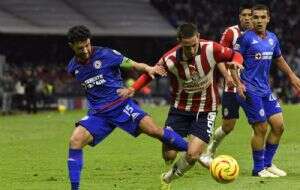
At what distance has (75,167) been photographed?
11.3 m

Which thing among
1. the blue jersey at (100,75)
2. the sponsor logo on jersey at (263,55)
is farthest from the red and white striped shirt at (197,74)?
the sponsor logo on jersey at (263,55)

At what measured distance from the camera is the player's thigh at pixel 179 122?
12195 millimetres

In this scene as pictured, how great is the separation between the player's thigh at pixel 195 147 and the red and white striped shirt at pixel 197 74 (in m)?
0.43

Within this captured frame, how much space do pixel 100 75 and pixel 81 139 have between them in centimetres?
84

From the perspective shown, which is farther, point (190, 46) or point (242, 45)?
point (242, 45)

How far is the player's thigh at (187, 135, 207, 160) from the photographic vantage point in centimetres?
1152

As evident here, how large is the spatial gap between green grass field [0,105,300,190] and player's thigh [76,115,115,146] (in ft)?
3.19

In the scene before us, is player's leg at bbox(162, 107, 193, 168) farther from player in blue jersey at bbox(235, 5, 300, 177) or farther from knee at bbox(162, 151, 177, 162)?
player in blue jersey at bbox(235, 5, 300, 177)

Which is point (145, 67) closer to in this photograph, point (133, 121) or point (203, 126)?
point (133, 121)

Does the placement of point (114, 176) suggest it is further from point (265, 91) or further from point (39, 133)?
point (39, 133)

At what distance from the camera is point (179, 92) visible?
1196cm

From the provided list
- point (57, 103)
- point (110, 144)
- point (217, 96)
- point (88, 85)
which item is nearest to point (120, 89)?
point (88, 85)

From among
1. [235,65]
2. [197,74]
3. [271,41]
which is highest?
[271,41]

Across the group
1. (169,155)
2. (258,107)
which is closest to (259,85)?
(258,107)
